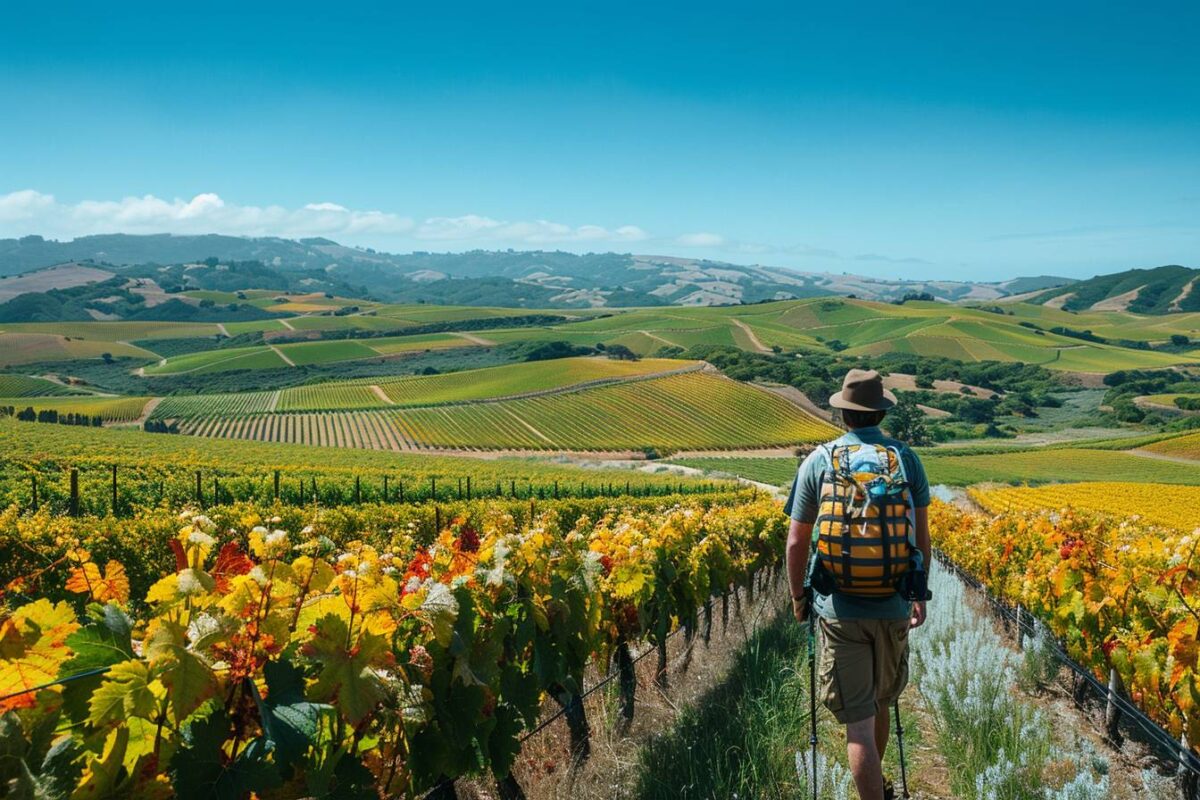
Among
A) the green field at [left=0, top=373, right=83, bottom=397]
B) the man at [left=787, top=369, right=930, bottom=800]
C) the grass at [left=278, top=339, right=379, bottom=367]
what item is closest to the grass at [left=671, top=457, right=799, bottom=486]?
the man at [left=787, top=369, right=930, bottom=800]

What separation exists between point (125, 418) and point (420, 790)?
8646cm

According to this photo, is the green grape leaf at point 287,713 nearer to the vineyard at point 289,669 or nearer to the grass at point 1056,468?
the vineyard at point 289,669

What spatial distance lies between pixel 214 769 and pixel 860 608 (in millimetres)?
3022

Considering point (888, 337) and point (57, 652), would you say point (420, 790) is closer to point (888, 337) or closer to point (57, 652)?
point (57, 652)

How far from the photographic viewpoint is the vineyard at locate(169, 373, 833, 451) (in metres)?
64.4

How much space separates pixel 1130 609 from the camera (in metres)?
5.69

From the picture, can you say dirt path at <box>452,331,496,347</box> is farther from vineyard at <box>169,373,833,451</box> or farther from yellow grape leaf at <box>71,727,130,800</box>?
yellow grape leaf at <box>71,727,130,800</box>

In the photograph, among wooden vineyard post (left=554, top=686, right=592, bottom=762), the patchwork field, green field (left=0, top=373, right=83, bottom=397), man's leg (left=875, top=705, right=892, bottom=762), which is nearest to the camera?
man's leg (left=875, top=705, right=892, bottom=762)

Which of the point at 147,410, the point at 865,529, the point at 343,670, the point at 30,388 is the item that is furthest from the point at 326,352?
the point at 343,670

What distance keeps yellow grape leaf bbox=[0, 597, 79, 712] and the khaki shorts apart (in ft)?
11.1

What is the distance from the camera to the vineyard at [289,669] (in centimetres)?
199

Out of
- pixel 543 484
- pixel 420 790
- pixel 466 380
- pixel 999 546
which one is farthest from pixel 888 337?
pixel 420 790

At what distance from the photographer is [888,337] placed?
498 feet

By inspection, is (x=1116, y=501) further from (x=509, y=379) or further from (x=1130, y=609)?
(x=509, y=379)
